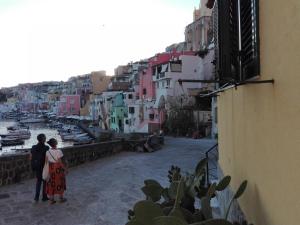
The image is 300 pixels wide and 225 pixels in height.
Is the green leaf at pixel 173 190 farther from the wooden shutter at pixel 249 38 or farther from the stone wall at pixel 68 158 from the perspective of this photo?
the stone wall at pixel 68 158

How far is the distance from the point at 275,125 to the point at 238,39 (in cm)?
114

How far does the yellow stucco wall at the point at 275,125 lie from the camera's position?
235 cm

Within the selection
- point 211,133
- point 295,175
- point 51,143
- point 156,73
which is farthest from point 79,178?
point 156,73

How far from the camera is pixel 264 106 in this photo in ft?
10.2

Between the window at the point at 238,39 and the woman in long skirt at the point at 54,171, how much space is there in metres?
5.92

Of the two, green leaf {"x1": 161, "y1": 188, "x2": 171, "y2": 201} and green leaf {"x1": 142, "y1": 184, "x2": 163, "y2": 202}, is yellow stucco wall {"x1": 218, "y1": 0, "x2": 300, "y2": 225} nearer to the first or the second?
green leaf {"x1": 161, "y1": 188, "x2": 171, "y2": 201}

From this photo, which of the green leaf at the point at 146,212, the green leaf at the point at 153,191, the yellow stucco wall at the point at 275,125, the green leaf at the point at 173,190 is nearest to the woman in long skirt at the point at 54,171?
the green leaf at the point at 153,191

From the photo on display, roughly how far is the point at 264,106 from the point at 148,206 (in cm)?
110

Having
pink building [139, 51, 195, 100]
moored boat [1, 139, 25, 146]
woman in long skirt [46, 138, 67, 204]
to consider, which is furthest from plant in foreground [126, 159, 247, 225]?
moored boat [1, 139, 25, 146]

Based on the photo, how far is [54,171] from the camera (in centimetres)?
886

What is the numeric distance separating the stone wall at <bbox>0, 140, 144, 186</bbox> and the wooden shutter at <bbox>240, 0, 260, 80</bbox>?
874 centimetres

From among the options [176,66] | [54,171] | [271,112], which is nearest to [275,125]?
[271,112]

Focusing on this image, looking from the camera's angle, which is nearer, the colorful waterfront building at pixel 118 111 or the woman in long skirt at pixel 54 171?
the woman in long skirt at pixel 54 171

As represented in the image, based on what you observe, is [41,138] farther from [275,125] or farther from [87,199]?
[275,125]
